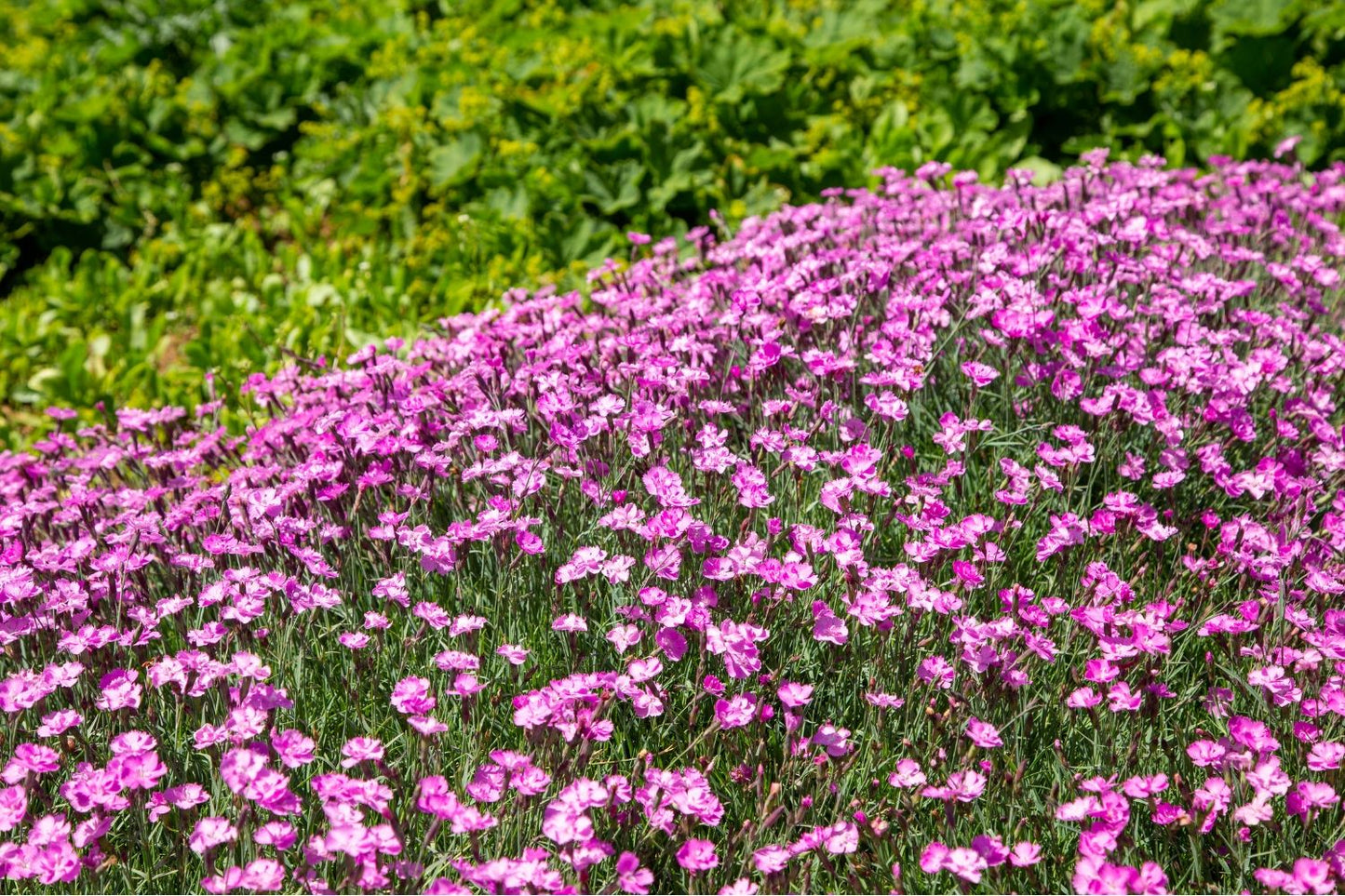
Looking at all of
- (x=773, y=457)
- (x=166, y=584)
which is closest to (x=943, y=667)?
(x=773, y=457)

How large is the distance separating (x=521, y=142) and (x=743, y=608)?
374 cm

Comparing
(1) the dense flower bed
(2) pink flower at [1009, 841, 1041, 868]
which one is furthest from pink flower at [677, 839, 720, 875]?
(2) pink flower at [1009, 841, 1041, 868]

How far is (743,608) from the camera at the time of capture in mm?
2646

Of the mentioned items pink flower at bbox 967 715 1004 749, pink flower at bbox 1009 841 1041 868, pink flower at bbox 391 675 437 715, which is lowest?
pink flower at bbox 1009 841 1041 868

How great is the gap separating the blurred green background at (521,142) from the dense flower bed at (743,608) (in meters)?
1.74

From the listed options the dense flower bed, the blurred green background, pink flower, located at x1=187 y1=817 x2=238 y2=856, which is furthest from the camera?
the blurred green background

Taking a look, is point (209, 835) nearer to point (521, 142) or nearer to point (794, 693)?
point (794, 693)

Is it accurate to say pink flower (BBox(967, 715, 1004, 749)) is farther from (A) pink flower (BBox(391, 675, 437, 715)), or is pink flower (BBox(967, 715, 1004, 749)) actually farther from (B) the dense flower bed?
(A) pink flower (BBox(391, 675, 437, 715))

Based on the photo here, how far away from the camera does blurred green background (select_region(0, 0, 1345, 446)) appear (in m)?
5.46

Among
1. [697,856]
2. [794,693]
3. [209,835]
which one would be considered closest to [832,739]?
[794,693]

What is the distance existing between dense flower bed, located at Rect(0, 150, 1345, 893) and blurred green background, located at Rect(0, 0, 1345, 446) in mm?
1735

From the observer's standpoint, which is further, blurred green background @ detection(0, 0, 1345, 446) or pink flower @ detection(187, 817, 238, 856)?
blurred green background @ detection(0, 0, 1345, 446)

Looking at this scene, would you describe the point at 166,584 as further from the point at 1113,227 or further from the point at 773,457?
the point at 1113,227

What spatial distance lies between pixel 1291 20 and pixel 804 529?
4.87 m
